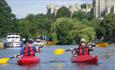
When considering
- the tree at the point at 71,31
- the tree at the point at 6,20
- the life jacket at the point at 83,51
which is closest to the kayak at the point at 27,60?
the life jacket at the point at 83,51

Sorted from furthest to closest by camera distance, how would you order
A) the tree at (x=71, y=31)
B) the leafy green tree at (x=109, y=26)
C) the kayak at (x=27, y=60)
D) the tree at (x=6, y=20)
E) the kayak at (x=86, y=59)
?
the leafy green tree at (x=109, y=26)
the tree at (x=6, y=20)
the tree at (x=71, y=31)
the kayak at (x=27, y=60)
the kayak at (x=86, y=59)

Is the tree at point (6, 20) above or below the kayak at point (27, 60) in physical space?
above

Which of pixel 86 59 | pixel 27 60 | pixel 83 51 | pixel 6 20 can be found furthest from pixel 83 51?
pixel 6 20

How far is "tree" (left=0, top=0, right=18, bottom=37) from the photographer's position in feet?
377

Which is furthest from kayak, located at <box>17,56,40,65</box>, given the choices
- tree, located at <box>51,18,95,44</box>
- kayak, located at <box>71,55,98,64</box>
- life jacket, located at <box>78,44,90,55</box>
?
tree, located at <box>51,18,95,44</box>

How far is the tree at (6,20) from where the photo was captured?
115 m

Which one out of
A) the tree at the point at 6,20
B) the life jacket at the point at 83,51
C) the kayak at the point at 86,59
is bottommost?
the kayak at the point at 86,59

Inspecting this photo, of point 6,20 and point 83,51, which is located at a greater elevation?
point 6,20

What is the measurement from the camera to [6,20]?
117875 mm

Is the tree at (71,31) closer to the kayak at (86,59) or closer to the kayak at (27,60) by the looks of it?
the kayak at (27,60)

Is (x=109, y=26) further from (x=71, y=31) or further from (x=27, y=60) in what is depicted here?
(x=27, y=60)

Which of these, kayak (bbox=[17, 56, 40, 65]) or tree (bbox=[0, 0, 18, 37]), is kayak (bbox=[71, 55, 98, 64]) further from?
tree (bbox=[0, 0, 18, 37])

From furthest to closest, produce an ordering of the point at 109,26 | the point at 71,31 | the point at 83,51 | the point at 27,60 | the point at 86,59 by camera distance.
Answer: the point at 109,26 → the point at 71,31 → the point at 27,60 → the point at 83,51 → the point at 86,59

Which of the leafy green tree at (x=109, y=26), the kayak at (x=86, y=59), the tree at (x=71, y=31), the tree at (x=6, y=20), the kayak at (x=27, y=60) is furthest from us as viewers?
the leafy green tree at (x=109, y=26)
